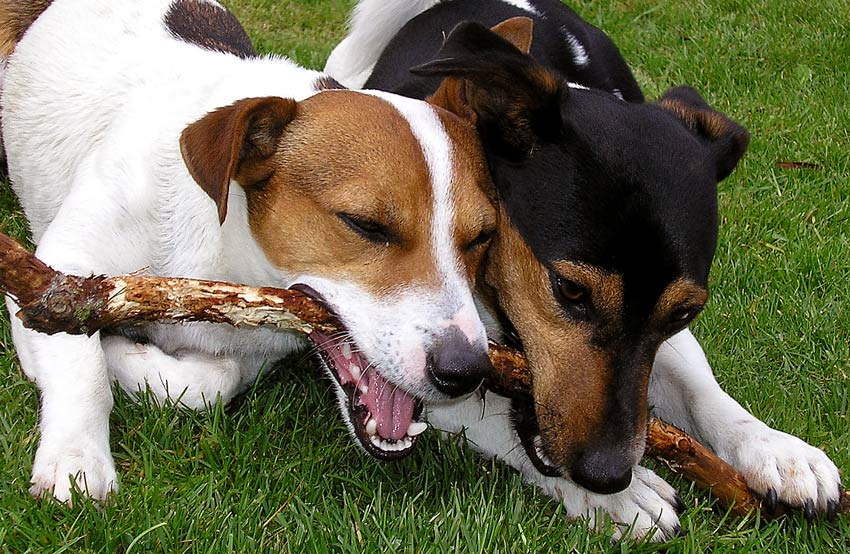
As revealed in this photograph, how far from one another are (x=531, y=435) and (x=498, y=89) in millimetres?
1170

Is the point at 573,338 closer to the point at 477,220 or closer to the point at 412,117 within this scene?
the point at 477,220

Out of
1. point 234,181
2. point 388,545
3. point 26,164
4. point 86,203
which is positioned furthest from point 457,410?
point 26,164

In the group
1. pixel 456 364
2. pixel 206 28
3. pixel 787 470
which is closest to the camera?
pixel 456 364

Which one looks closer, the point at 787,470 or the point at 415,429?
the point at 415,429

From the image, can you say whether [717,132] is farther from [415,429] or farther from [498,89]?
[415,429]

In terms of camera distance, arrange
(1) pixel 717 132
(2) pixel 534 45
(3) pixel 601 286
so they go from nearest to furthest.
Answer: (3) pixel 601 286
(1) pixel 717 132
(2) pixel 534 45

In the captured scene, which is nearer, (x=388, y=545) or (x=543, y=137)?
(x=388, y=545)

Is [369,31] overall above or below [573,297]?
below

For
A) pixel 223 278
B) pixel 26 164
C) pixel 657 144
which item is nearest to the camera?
pixel 657 144

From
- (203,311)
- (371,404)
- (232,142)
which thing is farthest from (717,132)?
(203,311)

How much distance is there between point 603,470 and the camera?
3.04 metres

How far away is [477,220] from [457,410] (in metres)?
0.74

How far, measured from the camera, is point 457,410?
3.64 meters

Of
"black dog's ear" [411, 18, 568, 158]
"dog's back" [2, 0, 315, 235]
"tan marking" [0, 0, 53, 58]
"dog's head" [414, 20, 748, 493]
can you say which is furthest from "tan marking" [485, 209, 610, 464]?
"tan marking" [0, 0, 53, 58]
